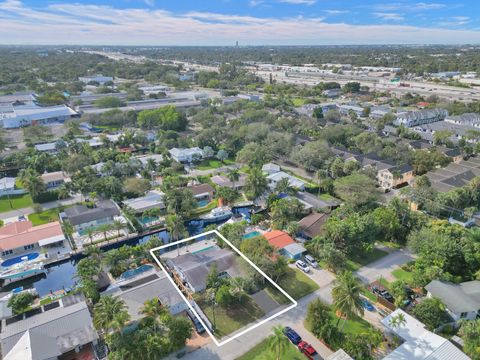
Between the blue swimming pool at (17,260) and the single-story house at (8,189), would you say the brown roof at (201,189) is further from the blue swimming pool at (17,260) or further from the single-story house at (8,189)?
the single-story house at (8,189)

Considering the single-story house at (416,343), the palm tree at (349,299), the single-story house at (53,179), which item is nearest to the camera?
the single-story house at (416,343)

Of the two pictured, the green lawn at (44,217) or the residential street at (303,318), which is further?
the green lawn at (44,217)

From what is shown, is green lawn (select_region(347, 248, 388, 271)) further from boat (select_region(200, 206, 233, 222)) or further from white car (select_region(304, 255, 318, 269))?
boat (select_region(200, 206, 233, 222))

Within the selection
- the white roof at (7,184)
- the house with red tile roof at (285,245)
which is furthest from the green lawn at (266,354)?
the white roof at (7,184)

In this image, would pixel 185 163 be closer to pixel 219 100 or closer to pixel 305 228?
pixel 305 228

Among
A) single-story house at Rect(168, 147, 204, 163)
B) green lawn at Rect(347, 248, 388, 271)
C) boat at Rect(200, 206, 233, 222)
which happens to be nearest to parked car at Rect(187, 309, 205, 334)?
green lawn at Rect(347, 248, 388, 271)

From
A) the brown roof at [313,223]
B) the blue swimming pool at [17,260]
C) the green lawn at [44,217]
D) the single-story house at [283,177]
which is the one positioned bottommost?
the blue swimming pool at [17,260]

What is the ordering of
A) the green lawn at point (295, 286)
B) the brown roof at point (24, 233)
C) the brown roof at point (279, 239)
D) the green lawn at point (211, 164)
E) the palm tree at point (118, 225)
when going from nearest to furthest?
the green lawn at point (295, 286) < the brown roof at point (279, 239) < the brown roof at point (24, 233) < the palm tree at point (118, 225) < the green lawn at point (211, 164)

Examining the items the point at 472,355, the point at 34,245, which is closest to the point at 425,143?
the point at 472,355
